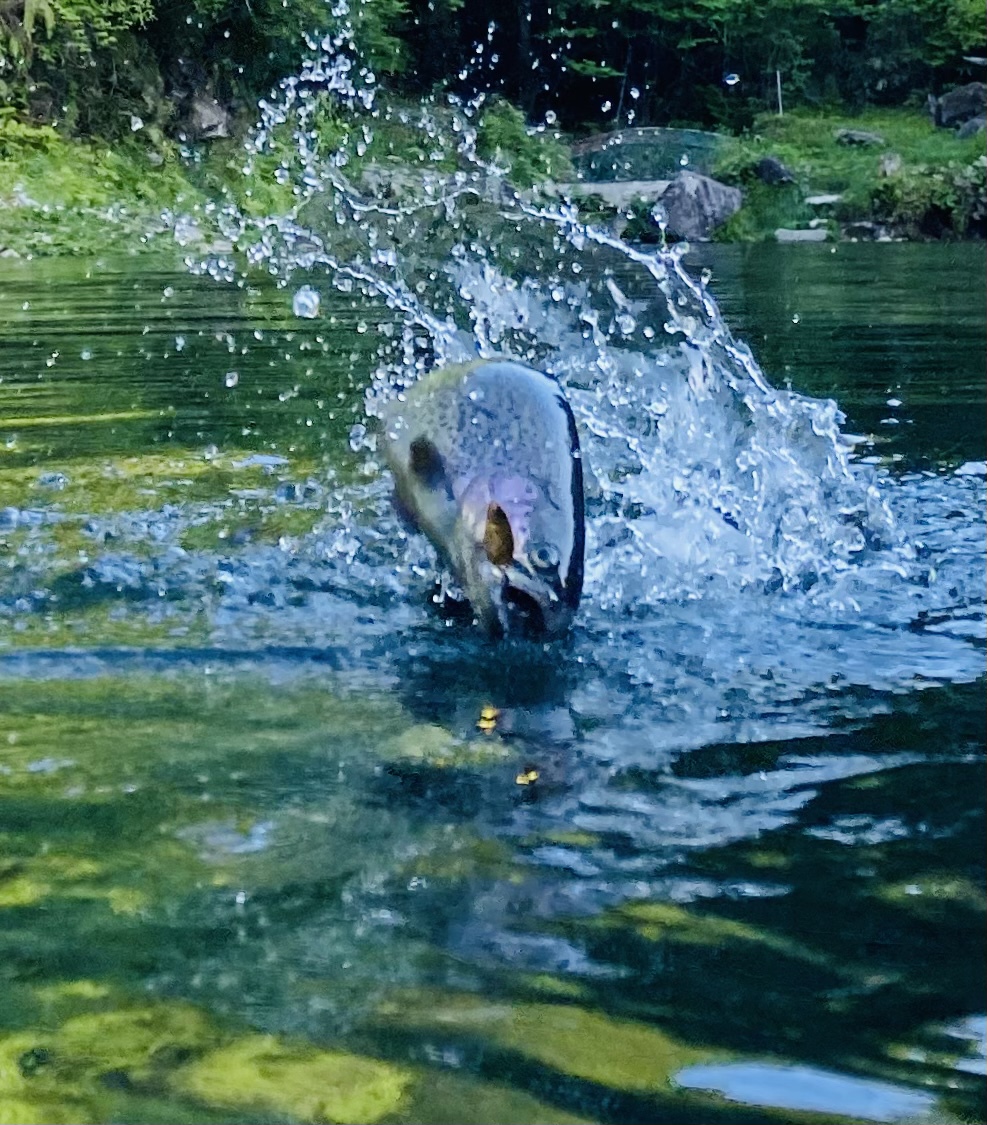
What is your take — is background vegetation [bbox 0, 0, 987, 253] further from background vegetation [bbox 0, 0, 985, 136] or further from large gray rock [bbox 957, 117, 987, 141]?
large gray rock [bbox 957, 117, 987, 141]

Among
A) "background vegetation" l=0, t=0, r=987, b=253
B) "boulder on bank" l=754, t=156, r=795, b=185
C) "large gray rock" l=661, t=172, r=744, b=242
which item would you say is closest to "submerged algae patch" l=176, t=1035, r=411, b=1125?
"background vegetation" l=0, t=0, r=987, b=253

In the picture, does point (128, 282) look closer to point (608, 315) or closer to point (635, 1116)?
point (608, 315)

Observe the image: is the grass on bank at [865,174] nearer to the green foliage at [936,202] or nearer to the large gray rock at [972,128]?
the green foliage at [936,202]

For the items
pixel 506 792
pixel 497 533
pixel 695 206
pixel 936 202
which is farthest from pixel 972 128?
pixel 506 792

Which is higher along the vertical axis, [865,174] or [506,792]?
[865,174]

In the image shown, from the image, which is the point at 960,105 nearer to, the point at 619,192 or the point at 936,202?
the point at 936,202

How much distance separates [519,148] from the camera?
3158cm

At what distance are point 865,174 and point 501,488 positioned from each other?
28.6 metres

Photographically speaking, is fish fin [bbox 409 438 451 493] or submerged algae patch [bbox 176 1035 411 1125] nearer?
submerged algae patch [bbox 176 1035 411 1125]

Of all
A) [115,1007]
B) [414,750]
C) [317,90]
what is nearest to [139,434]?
[414,750]

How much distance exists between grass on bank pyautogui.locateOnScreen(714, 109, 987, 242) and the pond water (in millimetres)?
21429

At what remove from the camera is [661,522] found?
5.20m

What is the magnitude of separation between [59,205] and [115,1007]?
21.3 meters

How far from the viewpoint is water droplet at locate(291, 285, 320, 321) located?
13.2 meters
